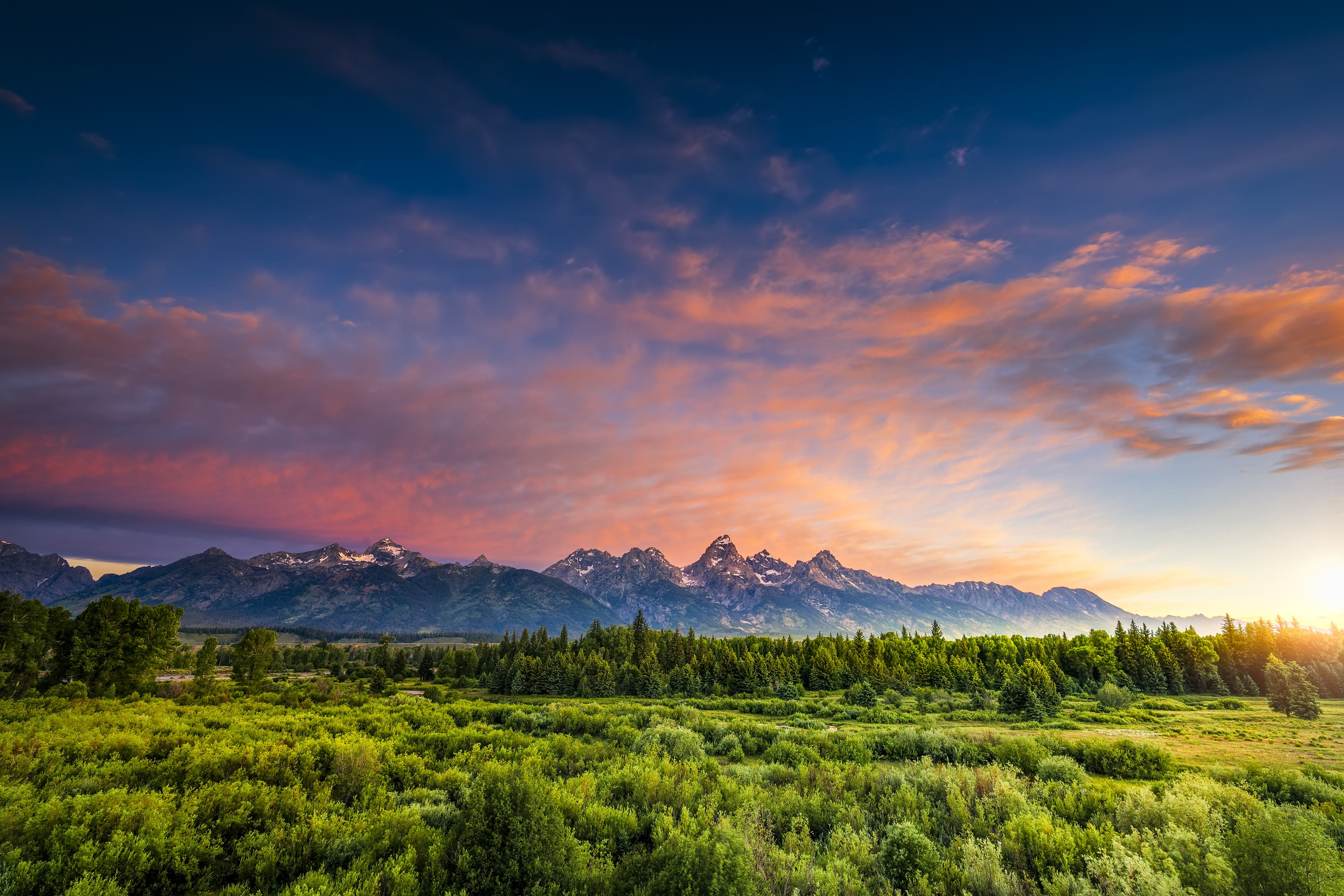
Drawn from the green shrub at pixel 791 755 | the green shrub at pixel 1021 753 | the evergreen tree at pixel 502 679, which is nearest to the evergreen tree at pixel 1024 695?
the green shrub at pixel 1021 753

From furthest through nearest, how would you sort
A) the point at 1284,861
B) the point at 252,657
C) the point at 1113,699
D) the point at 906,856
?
the point at 252,657
the point at 1113,699
the point at 906,856
the point at 1284,861

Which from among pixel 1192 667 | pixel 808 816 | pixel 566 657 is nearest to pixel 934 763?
pixel 808 816

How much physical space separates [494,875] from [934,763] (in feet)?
57.8

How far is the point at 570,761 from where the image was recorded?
52.6 ft

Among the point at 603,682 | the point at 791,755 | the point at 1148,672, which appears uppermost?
the point at 791,755

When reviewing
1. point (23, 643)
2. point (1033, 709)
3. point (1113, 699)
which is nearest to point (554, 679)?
point (23, 643)

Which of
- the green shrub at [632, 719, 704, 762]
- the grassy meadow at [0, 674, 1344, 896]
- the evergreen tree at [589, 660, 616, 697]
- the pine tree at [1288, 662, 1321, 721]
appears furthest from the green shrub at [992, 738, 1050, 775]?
the evergreen tree at [589, 660, 616, 697]

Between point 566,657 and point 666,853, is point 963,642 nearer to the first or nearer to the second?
point 566,657

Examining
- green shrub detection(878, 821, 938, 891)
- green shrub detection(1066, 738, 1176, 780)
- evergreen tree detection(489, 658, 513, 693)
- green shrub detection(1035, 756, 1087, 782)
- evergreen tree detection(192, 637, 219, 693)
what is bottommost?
evergreen tree detection(489, 658, 513, 693)

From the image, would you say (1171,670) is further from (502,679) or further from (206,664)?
(206,664)

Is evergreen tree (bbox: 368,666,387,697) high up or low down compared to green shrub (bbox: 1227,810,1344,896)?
down

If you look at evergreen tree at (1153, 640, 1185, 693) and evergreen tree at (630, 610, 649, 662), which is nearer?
evergreen tree at (1153, 640, 1185, 693)

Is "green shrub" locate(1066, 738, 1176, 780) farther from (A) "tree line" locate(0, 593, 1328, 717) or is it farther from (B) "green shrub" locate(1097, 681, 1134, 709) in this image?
(B) "green shrub" locate(1097, 681, 1134, 709)

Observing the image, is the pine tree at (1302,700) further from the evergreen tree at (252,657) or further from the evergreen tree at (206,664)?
the evergreen tree at (252,657)
